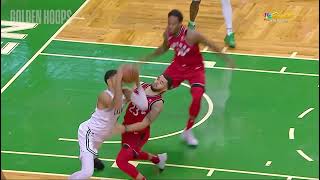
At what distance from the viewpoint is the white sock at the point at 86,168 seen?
10047mm

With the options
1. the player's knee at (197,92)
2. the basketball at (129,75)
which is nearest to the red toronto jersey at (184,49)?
the player's knee at (197,92)

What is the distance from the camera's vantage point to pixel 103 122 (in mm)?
10359

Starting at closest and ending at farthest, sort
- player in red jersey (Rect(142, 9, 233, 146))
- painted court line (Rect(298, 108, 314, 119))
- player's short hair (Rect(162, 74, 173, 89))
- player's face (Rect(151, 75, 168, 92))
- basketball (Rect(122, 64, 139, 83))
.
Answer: basketball (Rect(122, 64, 139, 83)) → player's face (Rect(151, 75, 168, 92)) → player in red jersey (Rect(142, 9, 233, 146)) → player's short hair (Rect(162, 74, 173, 89)) → painted court line (Rect(298, 108, 314, 119))

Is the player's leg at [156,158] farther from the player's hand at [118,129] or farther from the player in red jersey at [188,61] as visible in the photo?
the player in red jersey at [188,61]

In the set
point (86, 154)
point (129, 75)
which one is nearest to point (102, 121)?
point (86, 154)

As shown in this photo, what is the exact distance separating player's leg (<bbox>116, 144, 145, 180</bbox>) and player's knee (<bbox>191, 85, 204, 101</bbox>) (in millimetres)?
1234

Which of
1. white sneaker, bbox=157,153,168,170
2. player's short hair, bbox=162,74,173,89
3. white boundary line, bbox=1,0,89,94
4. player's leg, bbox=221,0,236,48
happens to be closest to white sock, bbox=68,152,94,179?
white sneaker, bbox=157,153,168,170

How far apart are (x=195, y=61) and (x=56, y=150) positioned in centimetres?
210

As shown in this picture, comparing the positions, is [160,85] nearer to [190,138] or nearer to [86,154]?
[190,138]

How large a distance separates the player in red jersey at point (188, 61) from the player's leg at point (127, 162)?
1.12m

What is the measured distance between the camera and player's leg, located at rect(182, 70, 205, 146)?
1115 cm

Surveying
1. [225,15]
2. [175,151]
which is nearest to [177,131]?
[175,151]

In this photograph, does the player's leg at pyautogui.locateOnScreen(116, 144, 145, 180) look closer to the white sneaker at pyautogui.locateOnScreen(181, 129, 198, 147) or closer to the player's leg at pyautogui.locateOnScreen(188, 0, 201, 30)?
the white sneaker at pyautogui.locateOnScreen(181, 129, 198, 147)

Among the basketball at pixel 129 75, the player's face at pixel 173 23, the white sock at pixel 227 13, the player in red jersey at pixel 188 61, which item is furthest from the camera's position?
the white sock at pixel 227 13
